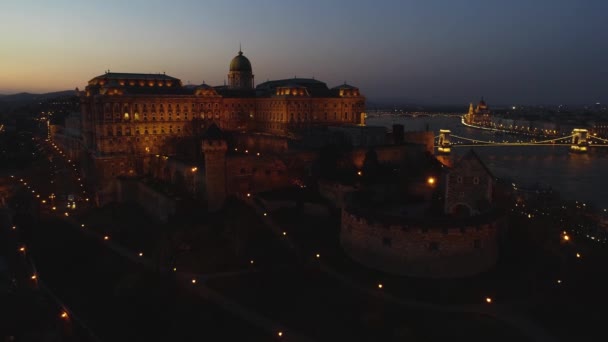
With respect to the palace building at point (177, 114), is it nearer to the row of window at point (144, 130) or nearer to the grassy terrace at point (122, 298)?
the row of window at point (144, 130)

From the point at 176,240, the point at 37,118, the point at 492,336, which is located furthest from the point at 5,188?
the point at 37,118

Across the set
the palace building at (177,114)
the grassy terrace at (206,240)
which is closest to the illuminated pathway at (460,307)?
the grassy terrace at (206,240)

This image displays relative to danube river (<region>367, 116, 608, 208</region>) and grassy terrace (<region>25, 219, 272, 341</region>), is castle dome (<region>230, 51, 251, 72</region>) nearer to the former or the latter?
danube river (<region>367, 116, 608, 208</region>)

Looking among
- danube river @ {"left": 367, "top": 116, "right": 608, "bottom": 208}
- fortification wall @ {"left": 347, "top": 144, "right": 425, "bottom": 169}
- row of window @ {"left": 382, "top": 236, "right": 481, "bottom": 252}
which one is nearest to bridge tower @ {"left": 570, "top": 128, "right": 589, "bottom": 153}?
danube river @ {"left": 367, "top": 116, "right": 608, "bottom": 208}

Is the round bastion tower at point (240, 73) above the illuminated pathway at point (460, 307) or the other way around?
above

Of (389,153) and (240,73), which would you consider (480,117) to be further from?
(389,153)

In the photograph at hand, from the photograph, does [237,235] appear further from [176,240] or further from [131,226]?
[131,226]
